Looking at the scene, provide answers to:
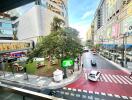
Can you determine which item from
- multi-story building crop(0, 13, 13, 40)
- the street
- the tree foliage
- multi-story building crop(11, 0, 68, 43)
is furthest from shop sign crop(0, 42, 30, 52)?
the street

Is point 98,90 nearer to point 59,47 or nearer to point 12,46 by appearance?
point 59,47

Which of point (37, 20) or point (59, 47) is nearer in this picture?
point (59, 47)

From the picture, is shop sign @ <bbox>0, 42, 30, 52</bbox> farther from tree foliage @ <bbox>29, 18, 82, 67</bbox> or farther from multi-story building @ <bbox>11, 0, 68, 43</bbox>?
tree foliage @ <bbox>29, 18, 82, 67</bbox>

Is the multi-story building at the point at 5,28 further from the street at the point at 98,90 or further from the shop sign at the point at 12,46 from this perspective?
the street at the point at 98,90

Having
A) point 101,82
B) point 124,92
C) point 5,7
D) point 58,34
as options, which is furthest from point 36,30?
point 5,7

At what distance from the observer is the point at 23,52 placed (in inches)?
1549

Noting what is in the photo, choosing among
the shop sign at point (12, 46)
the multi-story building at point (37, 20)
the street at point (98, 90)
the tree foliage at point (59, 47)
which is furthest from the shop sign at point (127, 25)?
the shop sign at point (12, 46)

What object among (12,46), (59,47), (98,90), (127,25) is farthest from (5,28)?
(98,90)

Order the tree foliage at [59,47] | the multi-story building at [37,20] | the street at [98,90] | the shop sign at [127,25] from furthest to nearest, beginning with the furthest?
the multi-story building at [37,20]
the shop sign at [127,25]
the tree foliage at [59,47]
the street at [98,90]

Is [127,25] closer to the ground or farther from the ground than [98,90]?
farther from the ground

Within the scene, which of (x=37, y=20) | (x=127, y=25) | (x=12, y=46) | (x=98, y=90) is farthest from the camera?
(x=37, y=20)

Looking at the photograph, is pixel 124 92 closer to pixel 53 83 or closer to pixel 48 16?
pixel 53 83

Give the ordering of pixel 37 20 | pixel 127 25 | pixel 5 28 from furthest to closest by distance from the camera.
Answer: pixel 37 20
pixel 5 28
pixel 127 25

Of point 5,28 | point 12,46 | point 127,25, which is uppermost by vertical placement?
point 5,28
